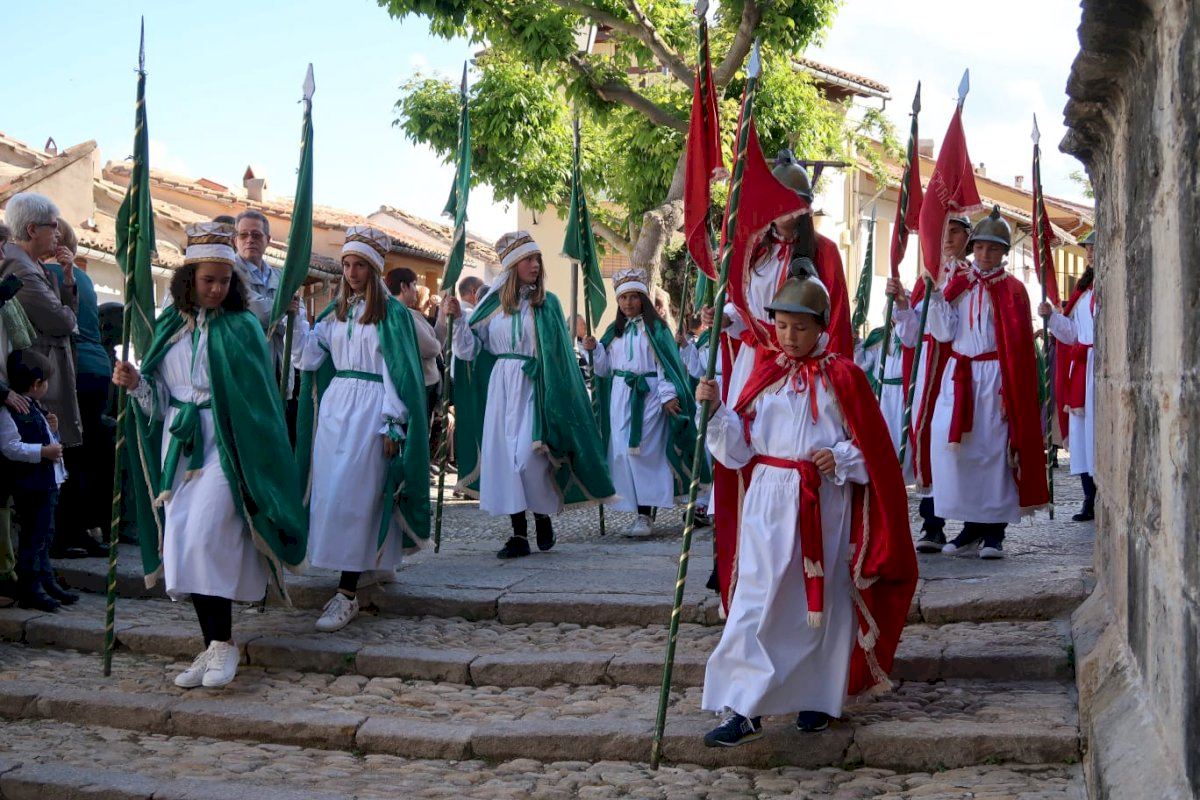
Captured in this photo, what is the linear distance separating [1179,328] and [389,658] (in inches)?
171

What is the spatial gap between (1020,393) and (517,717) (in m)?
3.60

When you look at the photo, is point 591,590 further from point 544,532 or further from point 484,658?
point 544,532

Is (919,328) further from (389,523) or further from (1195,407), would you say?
(1195,407)

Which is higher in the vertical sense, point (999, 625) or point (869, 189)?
point (869, 189)

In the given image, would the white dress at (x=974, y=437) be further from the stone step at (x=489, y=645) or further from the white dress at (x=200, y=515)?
the white dress at (x=200, y=515)

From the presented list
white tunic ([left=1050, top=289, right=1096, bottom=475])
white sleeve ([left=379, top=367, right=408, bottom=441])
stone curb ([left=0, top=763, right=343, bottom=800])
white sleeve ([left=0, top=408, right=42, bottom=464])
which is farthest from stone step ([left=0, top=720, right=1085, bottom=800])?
white tunic ([left=1050, top=289, right=1096, bottom=475])

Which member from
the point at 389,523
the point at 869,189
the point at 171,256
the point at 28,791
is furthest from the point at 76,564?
the point at 869,189

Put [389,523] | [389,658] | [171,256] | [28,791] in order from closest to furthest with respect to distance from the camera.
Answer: [28,791] → [389,658] → [389,523] → [171,256]

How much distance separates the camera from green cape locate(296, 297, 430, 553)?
7422mm

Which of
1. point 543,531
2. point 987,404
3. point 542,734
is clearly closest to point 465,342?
point 543,531

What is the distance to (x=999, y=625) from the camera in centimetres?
637

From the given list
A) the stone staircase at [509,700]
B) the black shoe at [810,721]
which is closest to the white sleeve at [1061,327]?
the stone staircase at [509,700]

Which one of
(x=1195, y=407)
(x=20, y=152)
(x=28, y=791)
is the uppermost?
(x=20, y=152)

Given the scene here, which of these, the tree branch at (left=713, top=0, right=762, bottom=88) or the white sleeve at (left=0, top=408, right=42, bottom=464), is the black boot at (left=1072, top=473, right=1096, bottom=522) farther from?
the white sleeve at (left=0, top=408, right=42, bottom=464)
